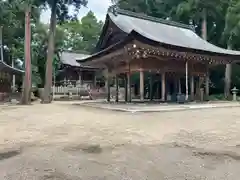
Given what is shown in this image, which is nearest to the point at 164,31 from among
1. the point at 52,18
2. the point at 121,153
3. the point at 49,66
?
the point at 52,18

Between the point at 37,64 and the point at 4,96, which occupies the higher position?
the point at 37,64

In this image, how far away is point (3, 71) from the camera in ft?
76.9

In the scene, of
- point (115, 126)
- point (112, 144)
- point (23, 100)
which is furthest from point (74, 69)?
point (112, 144)

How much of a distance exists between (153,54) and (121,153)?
10.7 metres

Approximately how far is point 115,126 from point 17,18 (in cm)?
2571

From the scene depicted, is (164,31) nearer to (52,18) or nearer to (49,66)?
(52,18)

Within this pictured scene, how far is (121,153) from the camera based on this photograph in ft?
14.7

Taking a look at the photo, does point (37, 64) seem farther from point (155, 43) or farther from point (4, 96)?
point (155, 43)

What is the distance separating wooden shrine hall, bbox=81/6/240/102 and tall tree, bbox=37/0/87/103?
8.89 feet

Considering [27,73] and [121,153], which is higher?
[27,73]

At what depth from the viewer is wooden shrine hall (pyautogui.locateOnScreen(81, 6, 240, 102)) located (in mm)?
13906

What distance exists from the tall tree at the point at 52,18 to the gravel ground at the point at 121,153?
13078 millimetres

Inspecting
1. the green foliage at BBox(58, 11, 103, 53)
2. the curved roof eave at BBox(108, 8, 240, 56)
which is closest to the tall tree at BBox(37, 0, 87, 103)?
the curved roof eave at BBox(108, 8, 240, 56)

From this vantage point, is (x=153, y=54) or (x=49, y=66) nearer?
(x=153, y=54)
